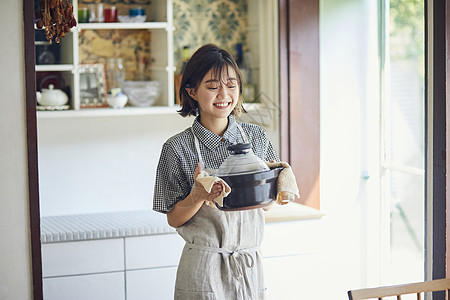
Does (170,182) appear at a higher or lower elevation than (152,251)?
higher

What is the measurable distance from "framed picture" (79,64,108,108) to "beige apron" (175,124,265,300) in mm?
1661

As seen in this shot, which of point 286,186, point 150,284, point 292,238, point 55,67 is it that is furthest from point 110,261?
point 286,186

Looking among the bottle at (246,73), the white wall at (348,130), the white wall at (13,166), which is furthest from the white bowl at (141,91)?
the white wall at (13,166)

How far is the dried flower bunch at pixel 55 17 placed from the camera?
223 centimetres

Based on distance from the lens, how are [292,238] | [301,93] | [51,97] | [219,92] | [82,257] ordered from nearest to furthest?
[219,92] < [82,257] < [292,238] < [51,97] < [301,93]

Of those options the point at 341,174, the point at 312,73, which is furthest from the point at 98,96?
the point at 341,174

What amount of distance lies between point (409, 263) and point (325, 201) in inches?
23.5

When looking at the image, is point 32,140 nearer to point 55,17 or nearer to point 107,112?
point 55,17

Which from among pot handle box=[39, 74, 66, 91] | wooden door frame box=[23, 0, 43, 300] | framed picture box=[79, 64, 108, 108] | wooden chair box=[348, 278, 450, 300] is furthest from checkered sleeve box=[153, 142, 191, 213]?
pot handle box=[39, 74, 66, 91]

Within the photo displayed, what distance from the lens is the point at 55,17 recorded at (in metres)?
2.25

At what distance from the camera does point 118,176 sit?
3.93 metres

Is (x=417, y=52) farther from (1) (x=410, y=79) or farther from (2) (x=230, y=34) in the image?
(2) (x=230, y=34)

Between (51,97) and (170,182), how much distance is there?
5.46 ft

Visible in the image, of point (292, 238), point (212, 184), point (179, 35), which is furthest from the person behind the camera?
point (179, 35)
